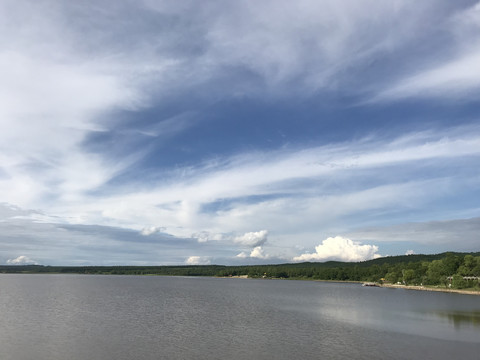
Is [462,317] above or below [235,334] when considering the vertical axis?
above

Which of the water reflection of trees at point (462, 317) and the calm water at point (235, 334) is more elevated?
the water reflection of trees at point (462, 317)

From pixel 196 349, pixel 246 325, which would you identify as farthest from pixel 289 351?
pixel 246 325

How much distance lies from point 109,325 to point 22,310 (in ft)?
99.3

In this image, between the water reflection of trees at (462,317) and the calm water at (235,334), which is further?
the water reflection of trees at (462,317)

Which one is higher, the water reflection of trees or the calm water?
the water reflection of trees

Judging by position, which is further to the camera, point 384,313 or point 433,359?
point 384,313

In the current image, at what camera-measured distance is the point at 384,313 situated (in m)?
77.4

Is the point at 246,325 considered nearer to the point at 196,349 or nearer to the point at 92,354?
the point at 196,349

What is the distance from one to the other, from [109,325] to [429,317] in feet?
182

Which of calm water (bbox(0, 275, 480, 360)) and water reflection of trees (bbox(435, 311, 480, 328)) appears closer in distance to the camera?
calm water (bbox(0, 275, 480, 360))

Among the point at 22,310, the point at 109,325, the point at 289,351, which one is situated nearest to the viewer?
the point at 289,351

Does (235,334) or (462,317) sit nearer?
(235,334)

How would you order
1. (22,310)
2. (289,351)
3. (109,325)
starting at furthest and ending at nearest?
(22,310), (109,325), (289,351)

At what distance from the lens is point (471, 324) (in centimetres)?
5981
